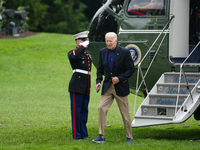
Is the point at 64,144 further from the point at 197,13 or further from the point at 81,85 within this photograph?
the point at 197,13

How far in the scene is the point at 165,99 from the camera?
6230 mm

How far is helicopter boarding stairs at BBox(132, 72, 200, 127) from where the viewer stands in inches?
229

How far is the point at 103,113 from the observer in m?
5.89

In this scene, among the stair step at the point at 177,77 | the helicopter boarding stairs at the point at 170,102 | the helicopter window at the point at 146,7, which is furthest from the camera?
the helicopter window at the point at 146,7

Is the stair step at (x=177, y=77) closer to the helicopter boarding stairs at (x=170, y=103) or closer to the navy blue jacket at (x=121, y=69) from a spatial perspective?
the helicopter boarding stairs at (x=170, y=103)

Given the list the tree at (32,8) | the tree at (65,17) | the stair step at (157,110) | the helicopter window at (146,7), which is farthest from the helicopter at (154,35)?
the tree at (65,17)

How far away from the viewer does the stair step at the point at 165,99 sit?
611cm

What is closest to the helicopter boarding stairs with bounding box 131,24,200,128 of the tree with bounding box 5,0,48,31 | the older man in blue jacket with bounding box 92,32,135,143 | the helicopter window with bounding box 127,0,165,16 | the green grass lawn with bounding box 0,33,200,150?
the older man in blue jacket with bounding box 92,32,135,143

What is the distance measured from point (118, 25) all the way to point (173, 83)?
5.54 feet

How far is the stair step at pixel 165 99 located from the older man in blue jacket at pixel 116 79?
1.81ft

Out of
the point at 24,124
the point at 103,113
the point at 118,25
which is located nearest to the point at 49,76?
the point at 24,124

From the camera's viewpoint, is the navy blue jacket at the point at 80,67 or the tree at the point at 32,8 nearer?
the navy blue jacket at the point at 80,67

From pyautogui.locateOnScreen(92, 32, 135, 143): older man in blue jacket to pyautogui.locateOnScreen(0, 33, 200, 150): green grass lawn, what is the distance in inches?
16.8

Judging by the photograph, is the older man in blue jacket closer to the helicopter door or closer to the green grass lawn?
the green grass lawn
